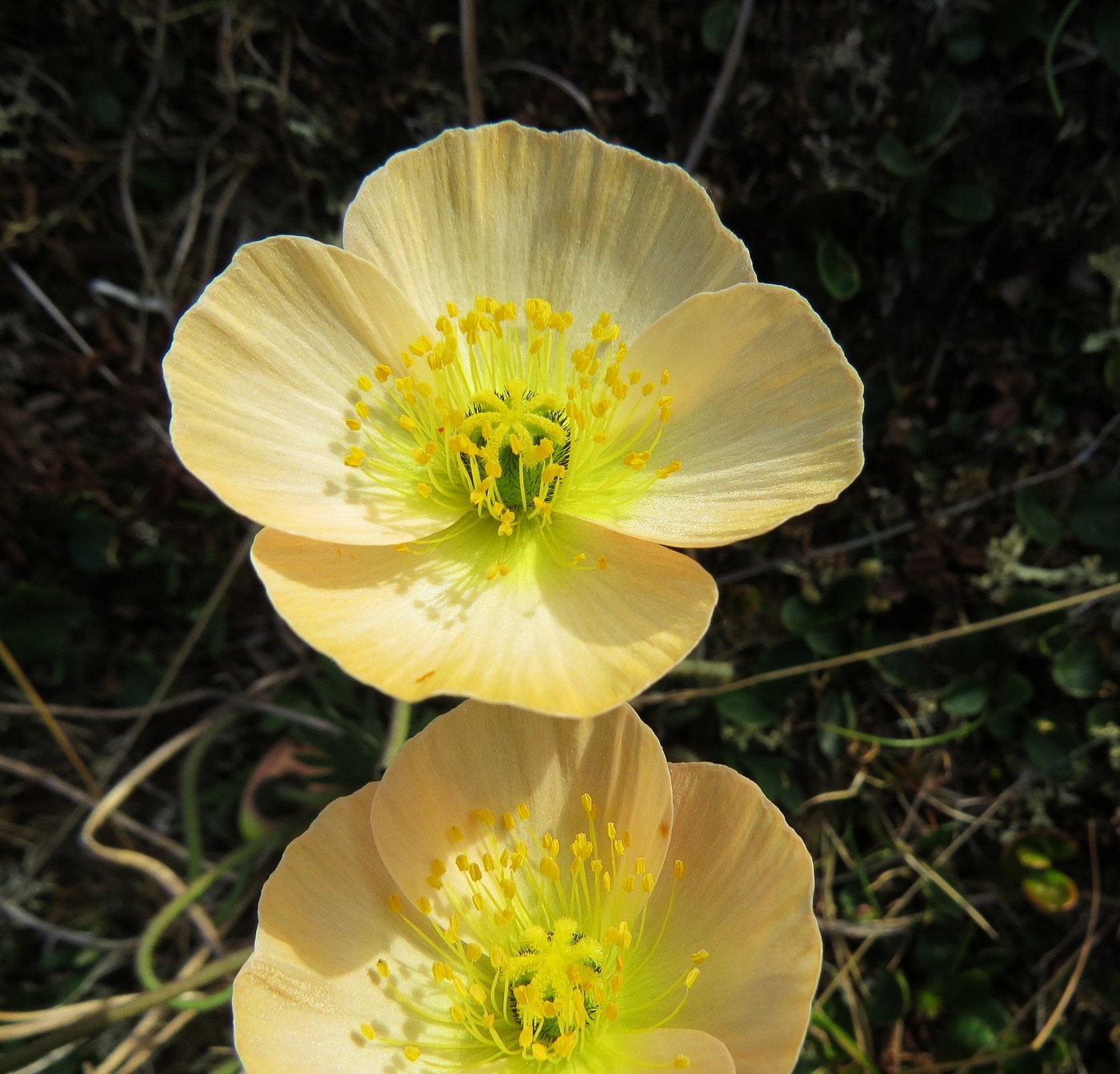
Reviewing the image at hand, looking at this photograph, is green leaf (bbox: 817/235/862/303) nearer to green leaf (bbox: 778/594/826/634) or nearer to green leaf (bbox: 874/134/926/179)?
green leaf (bbox: 874/134/926/179)

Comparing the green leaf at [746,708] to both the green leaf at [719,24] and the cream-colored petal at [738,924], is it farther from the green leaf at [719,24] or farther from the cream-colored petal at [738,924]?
the green leaf at [719,24]

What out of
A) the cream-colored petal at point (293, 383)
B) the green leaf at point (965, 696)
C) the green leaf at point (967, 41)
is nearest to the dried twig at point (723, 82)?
the green leaf at point (967, 41)

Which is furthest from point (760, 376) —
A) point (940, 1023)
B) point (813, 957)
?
point (940, 1023)

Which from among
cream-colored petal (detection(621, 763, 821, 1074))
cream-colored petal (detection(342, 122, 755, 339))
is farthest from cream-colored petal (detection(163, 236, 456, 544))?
cream-colored petal (detection(621, 763, 821, 1074))

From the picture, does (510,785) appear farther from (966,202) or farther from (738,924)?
(966,202)

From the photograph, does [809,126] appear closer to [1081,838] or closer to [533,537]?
[533,537]

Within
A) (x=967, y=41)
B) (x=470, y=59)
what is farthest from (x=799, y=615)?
(x=470, y=59)
